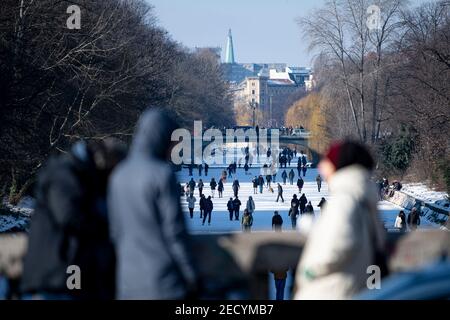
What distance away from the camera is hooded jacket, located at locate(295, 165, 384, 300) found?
3.97 meters

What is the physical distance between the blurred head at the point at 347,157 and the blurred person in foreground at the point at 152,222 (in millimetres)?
613

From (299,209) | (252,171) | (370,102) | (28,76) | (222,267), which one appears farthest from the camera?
(252,171)

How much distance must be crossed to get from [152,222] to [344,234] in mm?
725

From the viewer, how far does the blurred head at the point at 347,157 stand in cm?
417

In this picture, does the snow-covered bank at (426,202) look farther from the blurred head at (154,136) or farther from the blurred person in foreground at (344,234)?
the blurred head at (154,136)

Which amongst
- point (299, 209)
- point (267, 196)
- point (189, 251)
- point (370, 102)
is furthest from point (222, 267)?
point (370, 102)

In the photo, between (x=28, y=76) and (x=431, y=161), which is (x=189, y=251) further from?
(x=431, y=161)

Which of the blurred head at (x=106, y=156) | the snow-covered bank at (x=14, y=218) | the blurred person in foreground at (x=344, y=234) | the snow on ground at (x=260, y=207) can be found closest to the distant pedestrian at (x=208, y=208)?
the snow on ground at (x=260, y=207)

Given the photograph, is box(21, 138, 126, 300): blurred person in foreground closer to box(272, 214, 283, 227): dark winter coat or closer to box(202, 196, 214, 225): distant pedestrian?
box(272, 214, 283, 227): dark winter coat

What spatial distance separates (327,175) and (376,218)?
0.26m

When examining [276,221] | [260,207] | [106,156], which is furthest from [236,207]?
[106,156]

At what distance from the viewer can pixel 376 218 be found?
4.18m

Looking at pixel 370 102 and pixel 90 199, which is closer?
pixel 90 199

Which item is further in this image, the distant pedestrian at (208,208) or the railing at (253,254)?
the distant pedestrian at (208,208)
